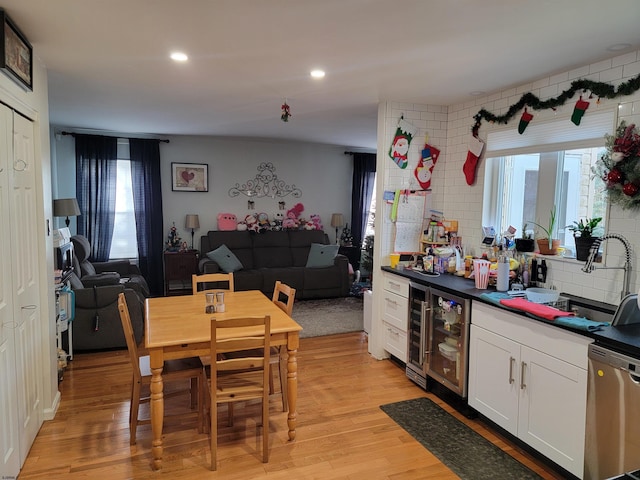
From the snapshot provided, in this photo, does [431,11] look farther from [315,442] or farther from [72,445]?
[72,445]

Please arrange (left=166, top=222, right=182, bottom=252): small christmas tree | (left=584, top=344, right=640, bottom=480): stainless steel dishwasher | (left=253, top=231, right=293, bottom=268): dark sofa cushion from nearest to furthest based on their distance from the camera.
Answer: (left=584, top=344, right=640, bottom=480): stainless steel dishwasher < (left=166, top=222, right=182, bottom=252): small christmas tree < (left=253, top=231, right=293, bottom=268): dark sofa cushion

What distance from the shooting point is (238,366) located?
101 inches

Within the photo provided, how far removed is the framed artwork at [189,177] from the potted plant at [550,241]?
5.25m

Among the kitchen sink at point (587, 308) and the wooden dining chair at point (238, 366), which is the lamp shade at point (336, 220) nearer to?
the kitchen sink at point (587, 308)

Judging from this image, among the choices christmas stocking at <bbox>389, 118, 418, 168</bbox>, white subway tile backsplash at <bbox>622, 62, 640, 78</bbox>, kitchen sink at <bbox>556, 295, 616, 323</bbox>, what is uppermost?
white subway tile backsplash at <bbox>622, 62, 640, 78</bbox>

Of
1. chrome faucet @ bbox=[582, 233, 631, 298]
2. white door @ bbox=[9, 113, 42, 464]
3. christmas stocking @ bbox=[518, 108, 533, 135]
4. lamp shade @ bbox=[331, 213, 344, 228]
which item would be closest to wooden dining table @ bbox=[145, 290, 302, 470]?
white door @ bbox=[9, 113, 42, 464]

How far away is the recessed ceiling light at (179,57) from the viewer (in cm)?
285

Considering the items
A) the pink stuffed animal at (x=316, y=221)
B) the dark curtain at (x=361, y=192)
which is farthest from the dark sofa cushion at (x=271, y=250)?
the dark curtain at (x=361, y=192)

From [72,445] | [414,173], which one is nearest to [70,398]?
[72,445]

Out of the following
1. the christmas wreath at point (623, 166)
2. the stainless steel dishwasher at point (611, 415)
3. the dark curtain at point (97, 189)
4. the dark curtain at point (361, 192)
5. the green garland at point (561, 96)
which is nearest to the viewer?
the stainless steel dishwasher at point (611, 415)

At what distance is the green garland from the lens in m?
2.67

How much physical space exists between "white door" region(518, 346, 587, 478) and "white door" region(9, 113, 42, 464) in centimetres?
298

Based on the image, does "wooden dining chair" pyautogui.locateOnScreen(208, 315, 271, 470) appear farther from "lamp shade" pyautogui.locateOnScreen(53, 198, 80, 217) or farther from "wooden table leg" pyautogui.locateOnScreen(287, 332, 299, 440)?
"lamp shade" pyautogui.locateOnScreen(53, 198, 80, 217)

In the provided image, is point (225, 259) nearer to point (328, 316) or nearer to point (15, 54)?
point (328, 316)
